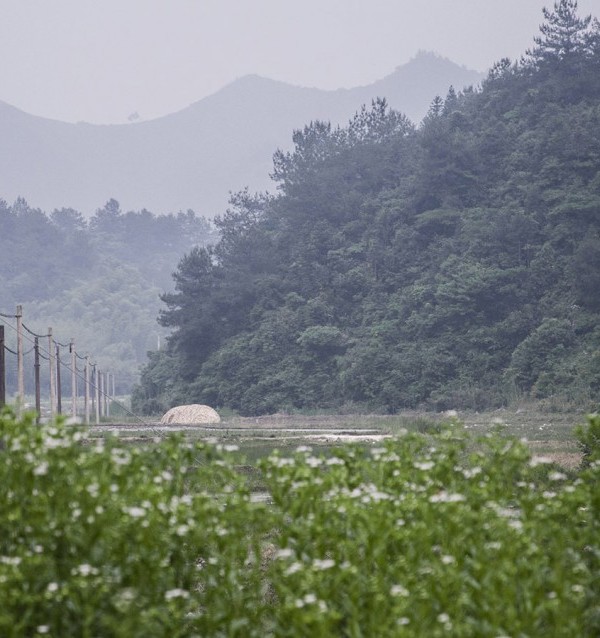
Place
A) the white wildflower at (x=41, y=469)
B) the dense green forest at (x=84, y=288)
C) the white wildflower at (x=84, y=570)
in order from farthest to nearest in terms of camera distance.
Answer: the dense green forest at (x=84, y=288)
the white wildflower at (x=41, y=469)
the white wildflower at (x=84, y=570)

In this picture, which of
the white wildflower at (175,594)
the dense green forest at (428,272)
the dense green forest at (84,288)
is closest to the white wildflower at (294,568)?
the white wildflower at (175,594)

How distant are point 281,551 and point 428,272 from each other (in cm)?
6291

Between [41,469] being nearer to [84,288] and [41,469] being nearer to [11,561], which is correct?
[11,561]

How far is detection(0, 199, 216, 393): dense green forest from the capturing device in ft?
441

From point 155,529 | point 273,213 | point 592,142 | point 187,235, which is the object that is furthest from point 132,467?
point 187,235

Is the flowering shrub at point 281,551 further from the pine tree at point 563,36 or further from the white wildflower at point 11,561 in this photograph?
the pine tree at point 563,36

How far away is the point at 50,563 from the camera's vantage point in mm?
8188

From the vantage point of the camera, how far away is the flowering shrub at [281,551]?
310 inches

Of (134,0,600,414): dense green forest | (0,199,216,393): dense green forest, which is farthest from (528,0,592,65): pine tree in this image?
(0,199,216,393): dense green forest

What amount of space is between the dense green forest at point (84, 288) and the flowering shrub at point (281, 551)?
379 feet

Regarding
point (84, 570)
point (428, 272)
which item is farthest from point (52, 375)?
point (84, 570)

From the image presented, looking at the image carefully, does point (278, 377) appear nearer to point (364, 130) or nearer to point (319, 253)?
point (319, 253)

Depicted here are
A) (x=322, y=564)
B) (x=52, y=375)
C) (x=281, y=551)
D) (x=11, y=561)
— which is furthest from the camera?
(x=52, y=375)

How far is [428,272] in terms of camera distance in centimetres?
7075
